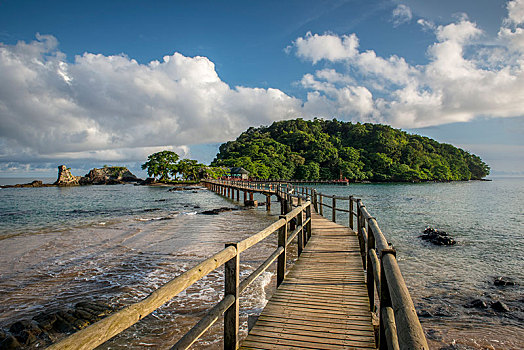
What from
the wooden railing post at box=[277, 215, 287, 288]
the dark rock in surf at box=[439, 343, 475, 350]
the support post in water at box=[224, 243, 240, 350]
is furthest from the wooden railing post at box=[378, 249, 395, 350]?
the dark rock in surf at box=[439, 343, 475, 350]

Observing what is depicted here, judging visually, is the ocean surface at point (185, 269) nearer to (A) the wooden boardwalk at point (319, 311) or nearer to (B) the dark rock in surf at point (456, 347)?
(B) the dark rock in surf at point (456, 347)

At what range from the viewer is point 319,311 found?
392cm

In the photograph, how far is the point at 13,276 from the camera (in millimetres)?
8633

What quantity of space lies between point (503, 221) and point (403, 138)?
128367mm

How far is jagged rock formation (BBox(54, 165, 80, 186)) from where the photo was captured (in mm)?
101594

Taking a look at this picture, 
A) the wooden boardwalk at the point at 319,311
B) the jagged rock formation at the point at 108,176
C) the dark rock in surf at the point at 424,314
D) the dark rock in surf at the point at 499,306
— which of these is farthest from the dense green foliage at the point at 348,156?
the wooden boardwalk at the point at 319,311

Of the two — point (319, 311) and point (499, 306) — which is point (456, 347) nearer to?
point (499, 306)

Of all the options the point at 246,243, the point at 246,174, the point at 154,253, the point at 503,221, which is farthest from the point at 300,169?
the point at 246,243

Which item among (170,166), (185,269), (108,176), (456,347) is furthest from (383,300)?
(108,176)

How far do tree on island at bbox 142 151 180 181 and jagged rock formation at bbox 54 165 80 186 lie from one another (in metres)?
32.3

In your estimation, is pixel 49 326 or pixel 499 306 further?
pixel 499 306

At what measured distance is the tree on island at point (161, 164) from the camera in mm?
89125

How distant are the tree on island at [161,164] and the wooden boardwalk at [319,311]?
8721 cm

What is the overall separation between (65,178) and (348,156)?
322 feet
